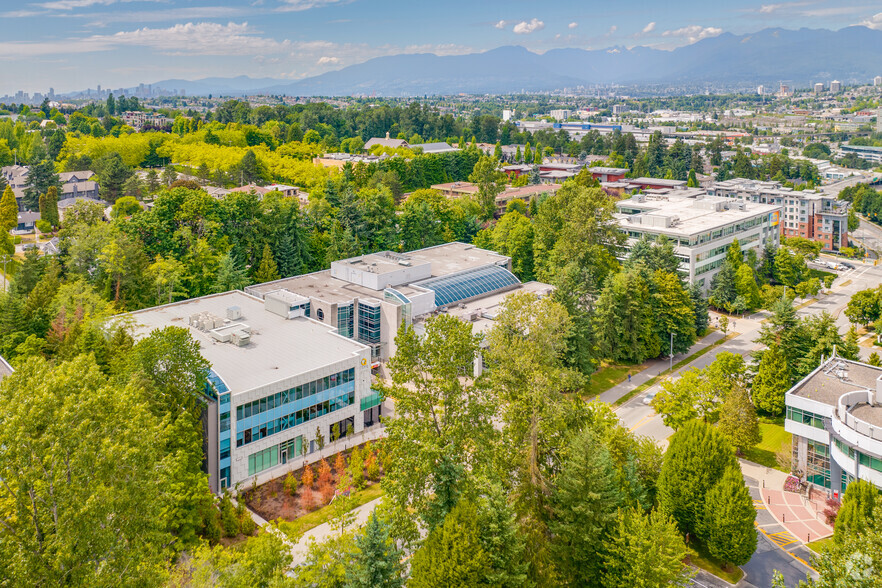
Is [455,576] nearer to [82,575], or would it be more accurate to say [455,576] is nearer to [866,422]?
[82,575]

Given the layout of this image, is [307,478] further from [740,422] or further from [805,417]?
[805,417]

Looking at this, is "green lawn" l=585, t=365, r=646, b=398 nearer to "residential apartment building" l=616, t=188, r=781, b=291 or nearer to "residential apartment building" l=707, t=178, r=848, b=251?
"residential apartment building" l=616, t=188, r=781, b=291

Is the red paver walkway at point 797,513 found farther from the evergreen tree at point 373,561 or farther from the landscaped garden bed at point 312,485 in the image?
the evergreen tree at point 373,561

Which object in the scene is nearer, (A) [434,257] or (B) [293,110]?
(A) [434,257]

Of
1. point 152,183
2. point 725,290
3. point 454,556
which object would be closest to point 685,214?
point 725,290

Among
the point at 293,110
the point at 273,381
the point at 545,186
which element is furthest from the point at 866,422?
the point at 293,110

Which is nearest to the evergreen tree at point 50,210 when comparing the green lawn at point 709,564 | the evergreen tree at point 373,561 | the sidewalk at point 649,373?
the sidewalk at point 649,373
